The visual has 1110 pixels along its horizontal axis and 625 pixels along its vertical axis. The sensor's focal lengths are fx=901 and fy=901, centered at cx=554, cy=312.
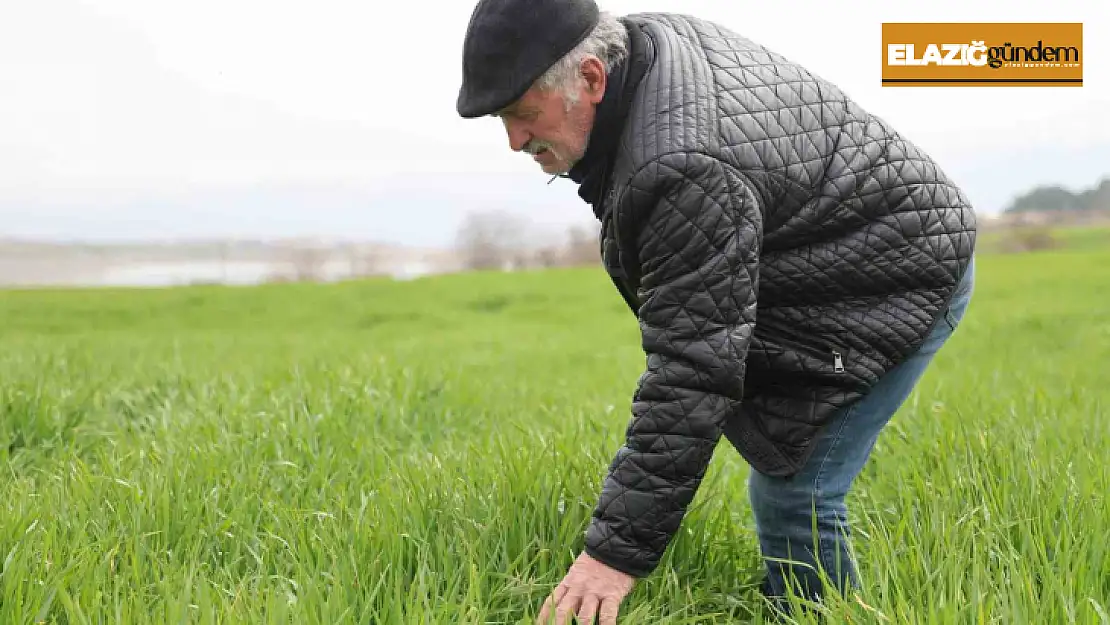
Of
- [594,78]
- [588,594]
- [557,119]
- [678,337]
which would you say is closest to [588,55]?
[594,78]

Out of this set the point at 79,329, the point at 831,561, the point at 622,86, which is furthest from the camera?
the point at 79,329

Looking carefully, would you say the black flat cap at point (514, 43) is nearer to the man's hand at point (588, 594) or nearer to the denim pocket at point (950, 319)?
the man's hand at point (588, 594)

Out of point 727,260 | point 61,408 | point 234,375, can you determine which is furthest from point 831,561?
point 234,375

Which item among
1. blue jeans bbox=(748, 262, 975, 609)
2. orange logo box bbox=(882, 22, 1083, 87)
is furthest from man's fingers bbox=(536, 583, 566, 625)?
orange logo box bbox=(882, 22, 1083, 87)

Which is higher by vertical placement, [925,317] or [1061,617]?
[925,317]

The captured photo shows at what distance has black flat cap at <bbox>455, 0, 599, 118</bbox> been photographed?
1.93 meters

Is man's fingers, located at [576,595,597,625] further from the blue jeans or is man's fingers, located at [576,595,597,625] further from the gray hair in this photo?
the gray hair

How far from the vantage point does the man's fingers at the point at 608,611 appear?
2.04 meters

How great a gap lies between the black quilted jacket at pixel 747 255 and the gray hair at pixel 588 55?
2.4 inches

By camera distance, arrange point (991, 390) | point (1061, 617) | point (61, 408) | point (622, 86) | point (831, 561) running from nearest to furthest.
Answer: point (1061, 617) → point (622, 86) → point (831, 561) → point (61, 408) → point (991, 390)

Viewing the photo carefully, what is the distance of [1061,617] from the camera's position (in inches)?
72.7

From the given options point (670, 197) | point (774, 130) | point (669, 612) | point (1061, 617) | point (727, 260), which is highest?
point (774, 130)

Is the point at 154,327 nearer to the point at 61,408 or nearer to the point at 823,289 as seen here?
the point at 61,408

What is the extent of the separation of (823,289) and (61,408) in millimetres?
3671
